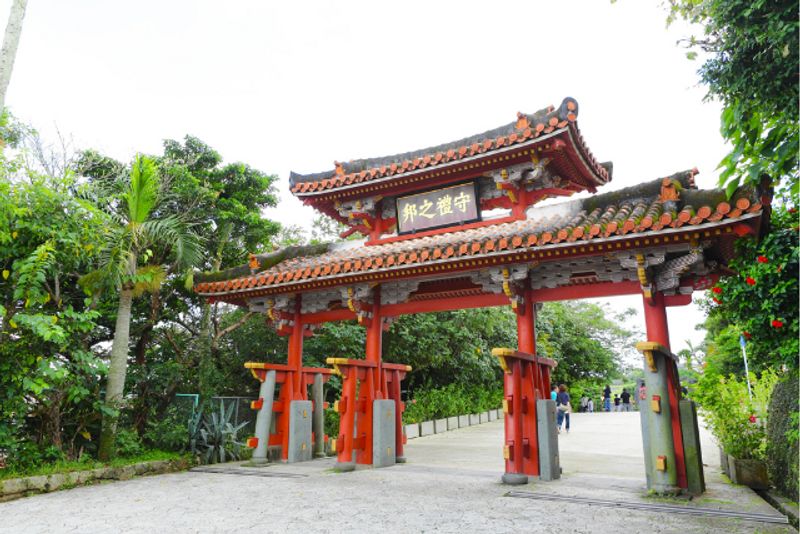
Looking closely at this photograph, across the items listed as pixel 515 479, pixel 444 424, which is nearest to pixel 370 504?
pixel 515 479

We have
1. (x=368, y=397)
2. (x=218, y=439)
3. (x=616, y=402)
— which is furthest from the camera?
(x=616, y=402)

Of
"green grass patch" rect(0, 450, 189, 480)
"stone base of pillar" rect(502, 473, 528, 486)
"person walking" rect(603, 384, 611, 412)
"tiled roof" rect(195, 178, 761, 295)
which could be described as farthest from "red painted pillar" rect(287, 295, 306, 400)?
"person walking" rect(603, 384, 611, 412)

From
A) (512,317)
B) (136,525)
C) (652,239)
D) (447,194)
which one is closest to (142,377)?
(136,525)

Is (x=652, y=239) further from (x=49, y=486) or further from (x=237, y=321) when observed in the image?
(x=237, y=321)

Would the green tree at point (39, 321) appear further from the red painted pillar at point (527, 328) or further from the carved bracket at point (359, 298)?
the red painted pillar at point (527, 328)

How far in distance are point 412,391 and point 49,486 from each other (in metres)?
11.6

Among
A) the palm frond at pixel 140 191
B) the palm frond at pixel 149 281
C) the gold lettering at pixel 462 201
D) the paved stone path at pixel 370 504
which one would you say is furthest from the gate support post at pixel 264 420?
the gold lettering at pixel 462 201

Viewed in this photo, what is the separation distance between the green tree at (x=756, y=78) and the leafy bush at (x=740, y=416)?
4.44 m

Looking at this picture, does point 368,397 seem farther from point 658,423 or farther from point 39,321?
point 39,321

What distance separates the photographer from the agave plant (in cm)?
977

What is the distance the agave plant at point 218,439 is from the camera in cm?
977

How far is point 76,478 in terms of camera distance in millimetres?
7562

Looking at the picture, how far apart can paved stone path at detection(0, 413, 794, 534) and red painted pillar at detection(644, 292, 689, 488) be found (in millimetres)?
447

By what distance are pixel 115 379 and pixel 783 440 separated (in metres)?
9.56
